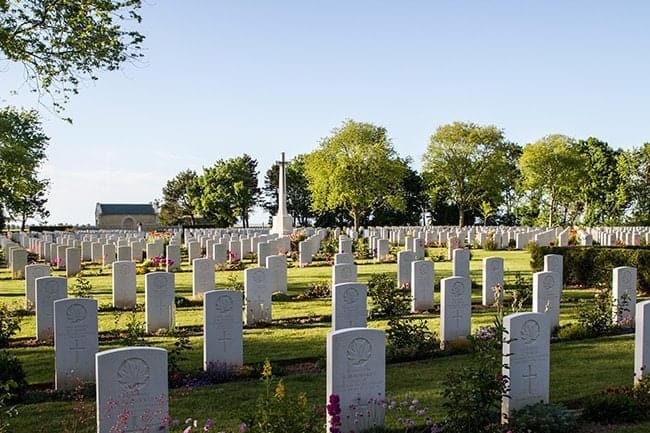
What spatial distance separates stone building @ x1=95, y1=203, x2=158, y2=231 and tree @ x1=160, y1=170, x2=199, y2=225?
1.57m

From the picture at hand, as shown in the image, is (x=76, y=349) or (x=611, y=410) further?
(x=76, y=349)

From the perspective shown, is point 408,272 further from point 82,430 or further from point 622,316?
point 82,430

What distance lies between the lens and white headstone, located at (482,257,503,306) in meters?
13.8

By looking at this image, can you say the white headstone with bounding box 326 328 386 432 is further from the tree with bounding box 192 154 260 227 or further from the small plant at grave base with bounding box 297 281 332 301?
the tree with bounding box 192 154 260 227

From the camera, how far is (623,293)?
11.6 m

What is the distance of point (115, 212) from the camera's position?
279 feet

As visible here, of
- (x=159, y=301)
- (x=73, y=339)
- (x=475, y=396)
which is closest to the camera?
(x=475, y=396)

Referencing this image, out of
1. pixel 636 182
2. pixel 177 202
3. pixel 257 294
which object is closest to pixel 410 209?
pixel 636 182

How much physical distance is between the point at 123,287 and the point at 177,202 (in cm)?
7263

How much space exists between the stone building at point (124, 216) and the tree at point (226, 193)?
11.3 m

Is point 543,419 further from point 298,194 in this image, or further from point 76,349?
point 298,194

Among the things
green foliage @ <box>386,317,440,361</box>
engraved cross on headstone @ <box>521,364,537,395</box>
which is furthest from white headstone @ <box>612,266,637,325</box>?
engraved cross on headstone @ <box>521,364,537,395</box>

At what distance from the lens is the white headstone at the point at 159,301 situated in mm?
11047

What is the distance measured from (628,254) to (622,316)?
5730 mm
